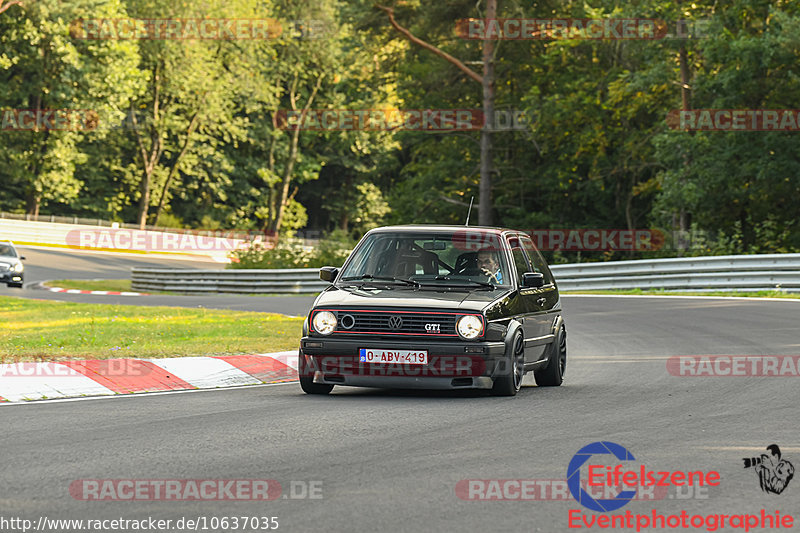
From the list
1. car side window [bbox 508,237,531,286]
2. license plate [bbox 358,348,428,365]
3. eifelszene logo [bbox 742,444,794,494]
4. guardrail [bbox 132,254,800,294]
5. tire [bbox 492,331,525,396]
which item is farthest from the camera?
guardrail [bbox 132,254,800,294]

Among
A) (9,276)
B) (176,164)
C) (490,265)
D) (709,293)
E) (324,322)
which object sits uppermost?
(176,164)

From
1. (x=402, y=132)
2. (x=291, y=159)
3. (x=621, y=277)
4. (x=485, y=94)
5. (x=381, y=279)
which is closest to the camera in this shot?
(x=381, y=279)

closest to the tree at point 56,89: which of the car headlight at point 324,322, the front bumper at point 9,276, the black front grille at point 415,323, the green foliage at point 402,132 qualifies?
the green foliage at point 402,132

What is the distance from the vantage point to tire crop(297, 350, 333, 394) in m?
10.7

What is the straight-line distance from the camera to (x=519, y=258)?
12070 millimetres

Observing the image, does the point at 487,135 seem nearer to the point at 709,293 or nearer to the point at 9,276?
the point at 709,293

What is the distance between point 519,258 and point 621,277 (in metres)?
19.4

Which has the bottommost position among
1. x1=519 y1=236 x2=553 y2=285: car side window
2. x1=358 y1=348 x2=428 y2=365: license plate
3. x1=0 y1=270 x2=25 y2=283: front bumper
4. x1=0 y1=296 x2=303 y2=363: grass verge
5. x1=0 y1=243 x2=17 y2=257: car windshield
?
x1=0 y1=270 x2=25 y2=283: front bumper

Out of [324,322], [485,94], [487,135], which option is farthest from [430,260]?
[487,135]

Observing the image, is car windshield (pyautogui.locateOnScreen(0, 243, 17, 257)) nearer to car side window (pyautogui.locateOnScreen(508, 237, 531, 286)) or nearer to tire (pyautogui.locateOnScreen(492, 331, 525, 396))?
car side window (pyautogui.locateOnScreen(508, 237, 531, 286))

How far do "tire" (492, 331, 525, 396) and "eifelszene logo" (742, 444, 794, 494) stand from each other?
10.6 ft

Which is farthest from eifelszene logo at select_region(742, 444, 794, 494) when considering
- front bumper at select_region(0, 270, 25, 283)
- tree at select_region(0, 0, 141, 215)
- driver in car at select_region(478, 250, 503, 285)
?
tree at select_region(0, 0, 141, 215)

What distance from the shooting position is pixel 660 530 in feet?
18.1

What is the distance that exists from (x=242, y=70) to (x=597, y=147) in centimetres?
4312
